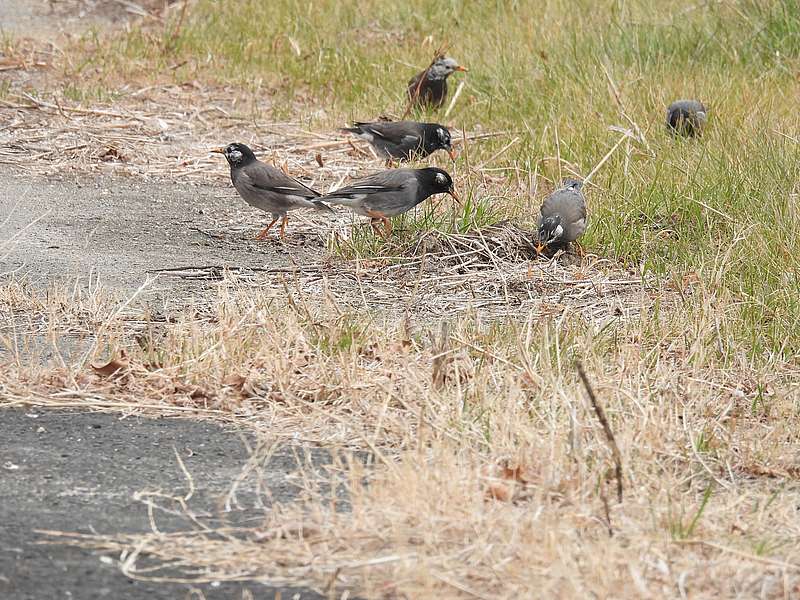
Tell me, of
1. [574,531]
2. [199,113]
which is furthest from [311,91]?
[574,531]

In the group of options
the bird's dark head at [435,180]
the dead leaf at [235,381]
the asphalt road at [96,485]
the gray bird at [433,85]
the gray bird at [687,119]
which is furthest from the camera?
the gray bird at [433,85]

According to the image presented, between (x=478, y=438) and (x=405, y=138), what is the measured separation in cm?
493

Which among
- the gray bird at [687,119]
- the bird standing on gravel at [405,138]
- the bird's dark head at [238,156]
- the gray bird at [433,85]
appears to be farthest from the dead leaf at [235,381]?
the gray bird at [433,85]

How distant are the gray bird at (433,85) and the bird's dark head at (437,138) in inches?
53.7

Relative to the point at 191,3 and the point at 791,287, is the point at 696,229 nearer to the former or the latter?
the point at 791,287

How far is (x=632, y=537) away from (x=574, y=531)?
0.16 meters

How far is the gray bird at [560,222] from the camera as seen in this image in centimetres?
662

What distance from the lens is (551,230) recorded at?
6613 mm

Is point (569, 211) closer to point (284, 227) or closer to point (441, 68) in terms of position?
point (284, 227)

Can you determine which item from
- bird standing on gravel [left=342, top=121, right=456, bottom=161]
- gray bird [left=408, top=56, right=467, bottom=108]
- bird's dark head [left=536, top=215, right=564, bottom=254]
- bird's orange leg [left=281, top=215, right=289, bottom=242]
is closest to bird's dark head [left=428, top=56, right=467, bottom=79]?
gray bird [left=408, top=56, right=467, bottom=108]

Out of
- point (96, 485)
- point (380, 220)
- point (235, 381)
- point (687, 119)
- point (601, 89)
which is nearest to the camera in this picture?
point (96, 485)

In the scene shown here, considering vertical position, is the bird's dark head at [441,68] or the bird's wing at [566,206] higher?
the bird's wing at [566,206]

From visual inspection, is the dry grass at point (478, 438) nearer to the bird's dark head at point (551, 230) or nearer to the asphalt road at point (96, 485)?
the asphalt road at point (96, 485)

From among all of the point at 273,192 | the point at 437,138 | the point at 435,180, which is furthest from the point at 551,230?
the point at 437,138
